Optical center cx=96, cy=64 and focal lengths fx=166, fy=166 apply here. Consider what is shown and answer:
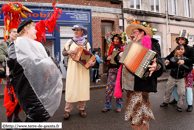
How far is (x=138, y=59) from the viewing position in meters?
2.44

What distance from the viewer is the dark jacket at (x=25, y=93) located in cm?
202

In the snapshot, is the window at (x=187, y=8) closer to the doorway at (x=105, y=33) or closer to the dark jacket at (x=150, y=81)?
the doorway at (x=105, y=33)

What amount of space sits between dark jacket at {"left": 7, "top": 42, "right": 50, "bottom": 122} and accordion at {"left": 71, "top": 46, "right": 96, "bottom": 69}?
1979 mm

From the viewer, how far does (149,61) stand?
235 centimetres

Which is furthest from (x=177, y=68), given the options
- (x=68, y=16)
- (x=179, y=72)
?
(x=68, y=16)

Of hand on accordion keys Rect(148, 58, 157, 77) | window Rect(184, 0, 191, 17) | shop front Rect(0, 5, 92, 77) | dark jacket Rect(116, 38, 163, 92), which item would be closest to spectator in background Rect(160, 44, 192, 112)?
dark jacket Rect(116, 38, 163, 92)

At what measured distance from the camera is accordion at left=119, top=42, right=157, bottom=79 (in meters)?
2.36

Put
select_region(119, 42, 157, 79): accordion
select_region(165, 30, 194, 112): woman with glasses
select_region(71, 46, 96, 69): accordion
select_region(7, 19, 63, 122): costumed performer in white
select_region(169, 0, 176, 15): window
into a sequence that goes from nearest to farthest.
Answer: select_region(7, 19, 63, 122): costumed performer in white < select_region(119, 42, 157, 79): accordion < select_region(71, 46, 96, 69): accordion < select_region(165, 30, 194, 112): woman with glasses < select_region(169, 0, 176, 15): window

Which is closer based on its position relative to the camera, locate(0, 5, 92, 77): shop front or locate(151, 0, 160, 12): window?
locate(0, 5, 92, 77): shop front

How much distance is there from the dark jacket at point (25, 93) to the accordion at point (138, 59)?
137 cm

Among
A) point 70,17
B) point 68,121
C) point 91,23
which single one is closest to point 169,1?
point 91,23

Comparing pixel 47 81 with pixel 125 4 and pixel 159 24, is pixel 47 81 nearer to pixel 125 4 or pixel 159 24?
pixel 125 4

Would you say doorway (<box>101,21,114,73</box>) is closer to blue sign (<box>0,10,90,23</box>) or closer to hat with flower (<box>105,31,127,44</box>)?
blue sign (<box>0,10,90,23</box>)

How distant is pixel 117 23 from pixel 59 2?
4.76 m
